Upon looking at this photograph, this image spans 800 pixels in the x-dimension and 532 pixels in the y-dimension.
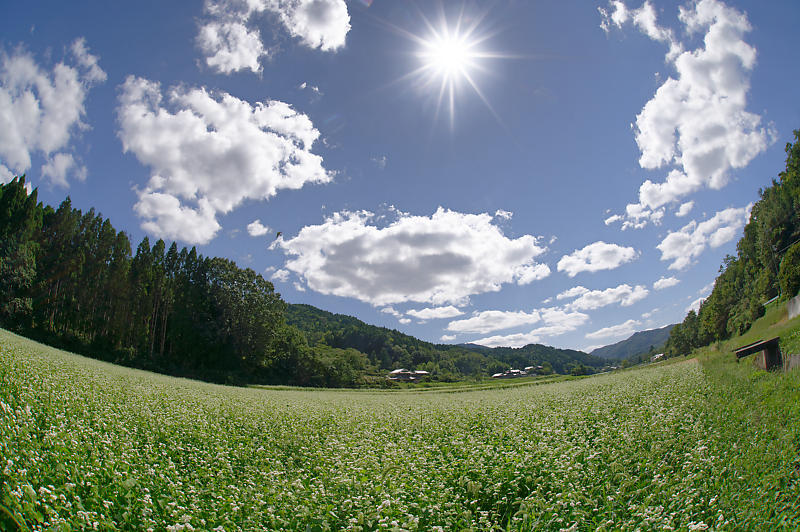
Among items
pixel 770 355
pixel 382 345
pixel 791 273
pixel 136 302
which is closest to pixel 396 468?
pixel 770 355

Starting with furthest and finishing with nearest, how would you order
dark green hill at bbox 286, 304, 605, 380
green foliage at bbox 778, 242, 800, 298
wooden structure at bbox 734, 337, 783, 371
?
dark green hill at bbox 286, 304, 605, 380 < green foliage at bbox 778, 242, 800, 298 < wooden structure at bbox 734, 337, 783, 371

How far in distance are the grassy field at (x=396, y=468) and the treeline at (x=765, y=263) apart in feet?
172

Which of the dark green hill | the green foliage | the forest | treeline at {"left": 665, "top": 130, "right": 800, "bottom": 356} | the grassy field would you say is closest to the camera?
the grassy field

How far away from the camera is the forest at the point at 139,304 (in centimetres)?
5478

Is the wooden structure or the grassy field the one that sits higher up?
the wooden structure

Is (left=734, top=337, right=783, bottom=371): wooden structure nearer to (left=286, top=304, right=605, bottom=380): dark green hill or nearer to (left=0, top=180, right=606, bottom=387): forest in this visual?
(left=0, top=180, right=606, bottom=387): forest

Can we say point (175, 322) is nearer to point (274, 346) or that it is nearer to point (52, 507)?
point (274, 346)

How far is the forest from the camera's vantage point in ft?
180

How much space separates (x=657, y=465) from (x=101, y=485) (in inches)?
451

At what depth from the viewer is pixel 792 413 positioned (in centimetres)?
1072

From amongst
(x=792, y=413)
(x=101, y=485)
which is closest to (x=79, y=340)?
(x=101, y=485)

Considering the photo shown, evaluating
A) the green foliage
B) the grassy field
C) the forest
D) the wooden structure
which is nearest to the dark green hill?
the forest

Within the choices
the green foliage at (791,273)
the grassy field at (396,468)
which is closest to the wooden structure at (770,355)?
the grassy field at (396,468)

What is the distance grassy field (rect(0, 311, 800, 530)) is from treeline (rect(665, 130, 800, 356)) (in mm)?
52454
